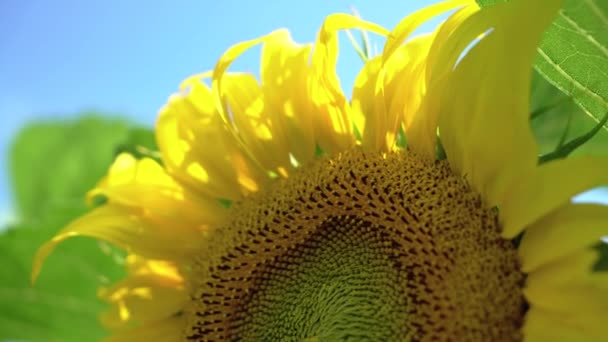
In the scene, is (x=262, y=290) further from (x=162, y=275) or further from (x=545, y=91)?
(x=545, y=91)

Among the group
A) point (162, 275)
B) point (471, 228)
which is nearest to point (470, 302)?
point (471, 228)

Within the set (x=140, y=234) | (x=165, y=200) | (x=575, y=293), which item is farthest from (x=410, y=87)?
(x=140, y=234)

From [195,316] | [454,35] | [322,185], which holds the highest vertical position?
[454,35]

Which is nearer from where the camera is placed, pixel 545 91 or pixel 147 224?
pixel 545 91

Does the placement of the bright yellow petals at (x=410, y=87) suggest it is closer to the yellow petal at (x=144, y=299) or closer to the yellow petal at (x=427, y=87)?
the yellow petal at (x=427, y=87)

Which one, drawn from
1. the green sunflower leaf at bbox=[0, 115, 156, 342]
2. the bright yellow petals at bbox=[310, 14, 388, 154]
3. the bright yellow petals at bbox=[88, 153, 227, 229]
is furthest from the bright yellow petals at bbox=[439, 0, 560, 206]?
the green sunflower leaf at bbox=[0, 115, 156, 342]

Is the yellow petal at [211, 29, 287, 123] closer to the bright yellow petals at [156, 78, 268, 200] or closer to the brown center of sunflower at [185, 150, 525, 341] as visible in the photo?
the bright yellow petals at [156, 78, 268, 200]
